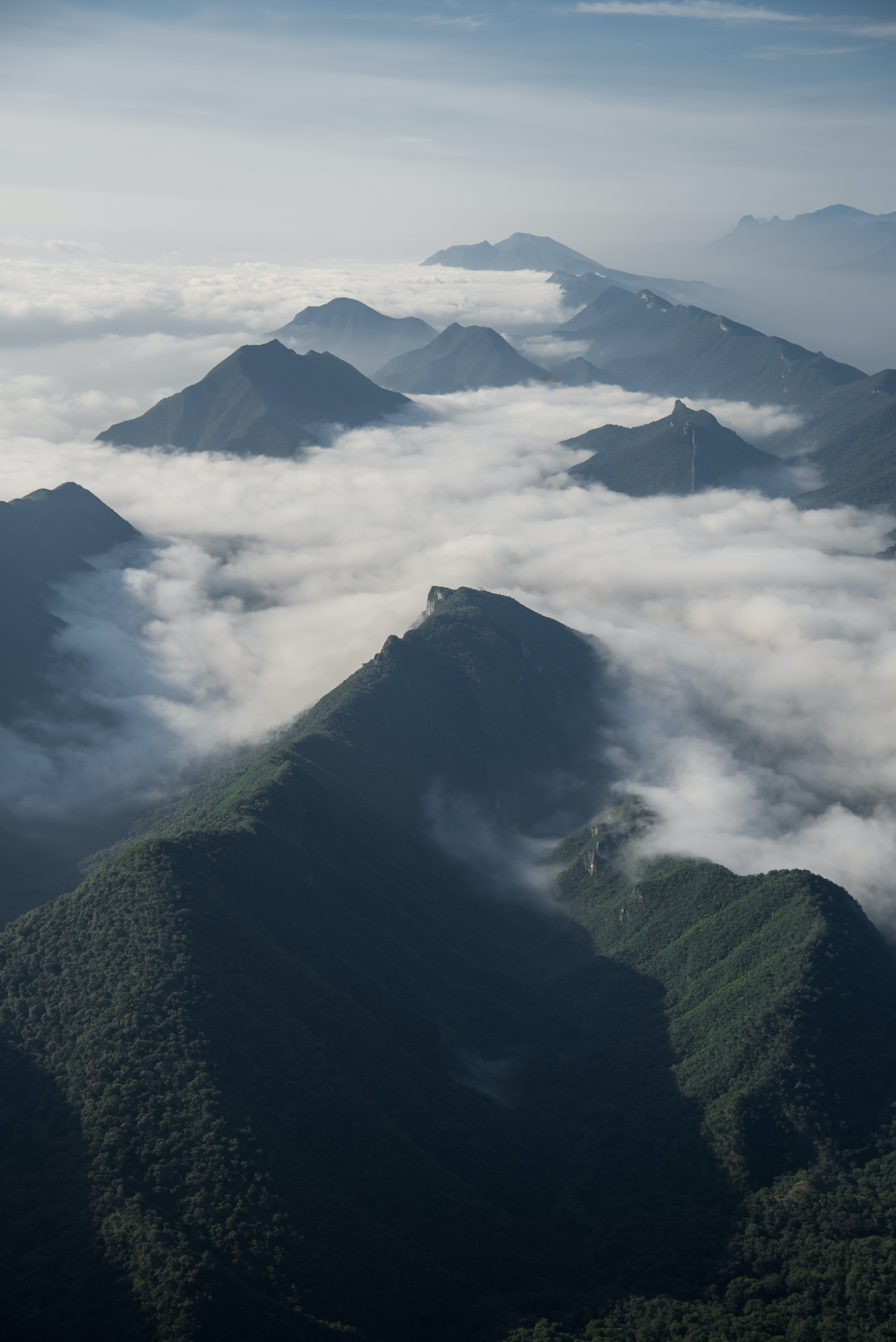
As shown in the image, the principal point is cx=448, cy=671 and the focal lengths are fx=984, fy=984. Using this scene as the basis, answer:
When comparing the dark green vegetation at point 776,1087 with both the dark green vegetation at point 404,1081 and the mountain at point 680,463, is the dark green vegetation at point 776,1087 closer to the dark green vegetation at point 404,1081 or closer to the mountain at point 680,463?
the dark green vegetation at point 404,1081

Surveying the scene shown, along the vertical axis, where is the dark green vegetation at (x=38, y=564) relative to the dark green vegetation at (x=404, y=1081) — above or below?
above

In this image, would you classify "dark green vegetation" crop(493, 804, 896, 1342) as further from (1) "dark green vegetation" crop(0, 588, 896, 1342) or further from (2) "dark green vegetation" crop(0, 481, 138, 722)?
(2) "dark green vegetation" crop(0, 481, 138, 722)

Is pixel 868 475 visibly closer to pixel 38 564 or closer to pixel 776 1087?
pixel 38 564

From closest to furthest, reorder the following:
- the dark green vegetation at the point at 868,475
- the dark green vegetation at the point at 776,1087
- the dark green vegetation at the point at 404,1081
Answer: the dark green vegetation at the point at 404,1081, the dark green vegetation at the point at 776,1087, the dark green vegetation at the point at 868,475

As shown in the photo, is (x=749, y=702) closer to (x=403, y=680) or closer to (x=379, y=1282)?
(x=403, y=680)

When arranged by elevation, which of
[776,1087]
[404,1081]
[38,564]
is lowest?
[776,1087]

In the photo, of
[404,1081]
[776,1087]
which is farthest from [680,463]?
[404,1081]

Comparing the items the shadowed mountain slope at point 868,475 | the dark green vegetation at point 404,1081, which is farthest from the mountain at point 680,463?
the dark green vegetation at point 404,1081
